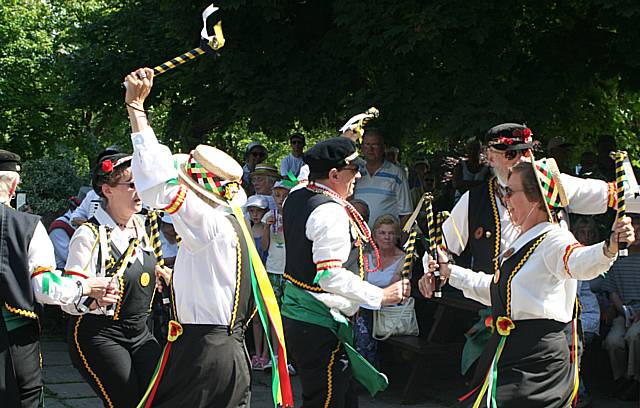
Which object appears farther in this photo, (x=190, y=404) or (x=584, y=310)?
(x=584, y=310)

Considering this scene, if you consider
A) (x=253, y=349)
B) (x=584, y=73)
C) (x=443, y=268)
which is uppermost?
(x=584, y=73)

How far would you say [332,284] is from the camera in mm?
3955

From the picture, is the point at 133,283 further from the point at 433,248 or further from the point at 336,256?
the point at 433,248

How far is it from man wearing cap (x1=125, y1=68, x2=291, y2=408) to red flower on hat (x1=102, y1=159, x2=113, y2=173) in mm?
685

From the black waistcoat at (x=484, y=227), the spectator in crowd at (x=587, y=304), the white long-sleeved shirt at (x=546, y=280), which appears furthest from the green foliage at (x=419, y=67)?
the white long-sleeved shirt at (x=546, y=280)

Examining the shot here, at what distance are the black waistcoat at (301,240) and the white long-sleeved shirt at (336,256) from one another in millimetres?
44

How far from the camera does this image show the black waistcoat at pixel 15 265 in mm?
3918

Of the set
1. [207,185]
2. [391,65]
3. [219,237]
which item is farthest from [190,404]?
[391,65]

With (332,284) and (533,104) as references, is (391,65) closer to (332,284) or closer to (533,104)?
(533,104)

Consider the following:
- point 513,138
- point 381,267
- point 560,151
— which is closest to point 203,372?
point 513,138

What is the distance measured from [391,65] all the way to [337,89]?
27.2 inches

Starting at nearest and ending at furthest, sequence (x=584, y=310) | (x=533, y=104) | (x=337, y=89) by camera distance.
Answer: (x=584, y=310), (x=533, y=104), (x=337, y=89)

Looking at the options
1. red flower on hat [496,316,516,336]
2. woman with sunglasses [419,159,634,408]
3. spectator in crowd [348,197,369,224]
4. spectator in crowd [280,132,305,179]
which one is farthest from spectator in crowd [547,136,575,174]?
red flower on hat [496,316,516,336]

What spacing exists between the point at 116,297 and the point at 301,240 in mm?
947
